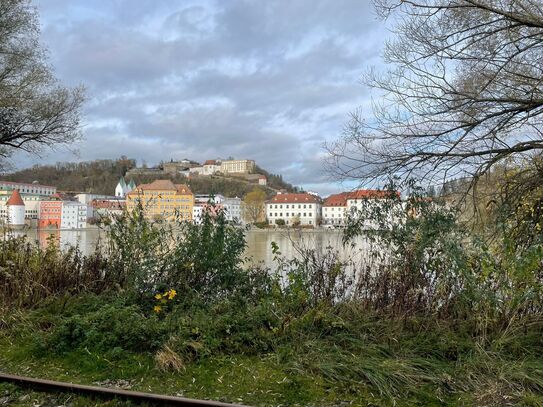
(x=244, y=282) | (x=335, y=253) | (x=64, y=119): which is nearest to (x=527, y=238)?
(x=335, y=253)

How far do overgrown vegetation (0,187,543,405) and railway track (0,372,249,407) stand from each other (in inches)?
11.4

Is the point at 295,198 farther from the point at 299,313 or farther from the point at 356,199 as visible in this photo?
the point at 299,313

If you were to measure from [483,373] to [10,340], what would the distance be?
550 centimetres

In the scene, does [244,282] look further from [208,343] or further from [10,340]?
[10,340]

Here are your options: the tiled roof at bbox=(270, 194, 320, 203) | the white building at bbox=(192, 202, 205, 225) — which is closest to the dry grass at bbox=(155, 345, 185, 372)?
the white building at bbox=(192, 202, 205, 225)

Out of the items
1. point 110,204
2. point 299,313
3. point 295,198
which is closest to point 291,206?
point 295,198

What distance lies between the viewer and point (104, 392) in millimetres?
4246

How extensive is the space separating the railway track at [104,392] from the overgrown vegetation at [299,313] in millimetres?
289


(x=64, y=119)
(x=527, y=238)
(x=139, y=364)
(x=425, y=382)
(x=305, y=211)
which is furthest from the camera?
(x=305, y=211)

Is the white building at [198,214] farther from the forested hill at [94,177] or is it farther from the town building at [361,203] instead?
the forested hill at [94,177]

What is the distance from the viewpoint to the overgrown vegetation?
14.5ft

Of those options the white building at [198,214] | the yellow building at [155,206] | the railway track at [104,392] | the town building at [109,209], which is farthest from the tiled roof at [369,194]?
the railway track at [104,392]

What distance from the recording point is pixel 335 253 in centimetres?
697

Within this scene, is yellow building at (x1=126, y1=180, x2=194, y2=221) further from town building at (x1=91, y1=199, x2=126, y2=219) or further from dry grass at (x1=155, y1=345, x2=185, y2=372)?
dry grass at (x1=155, y1=345, x2=185, y2=372)
